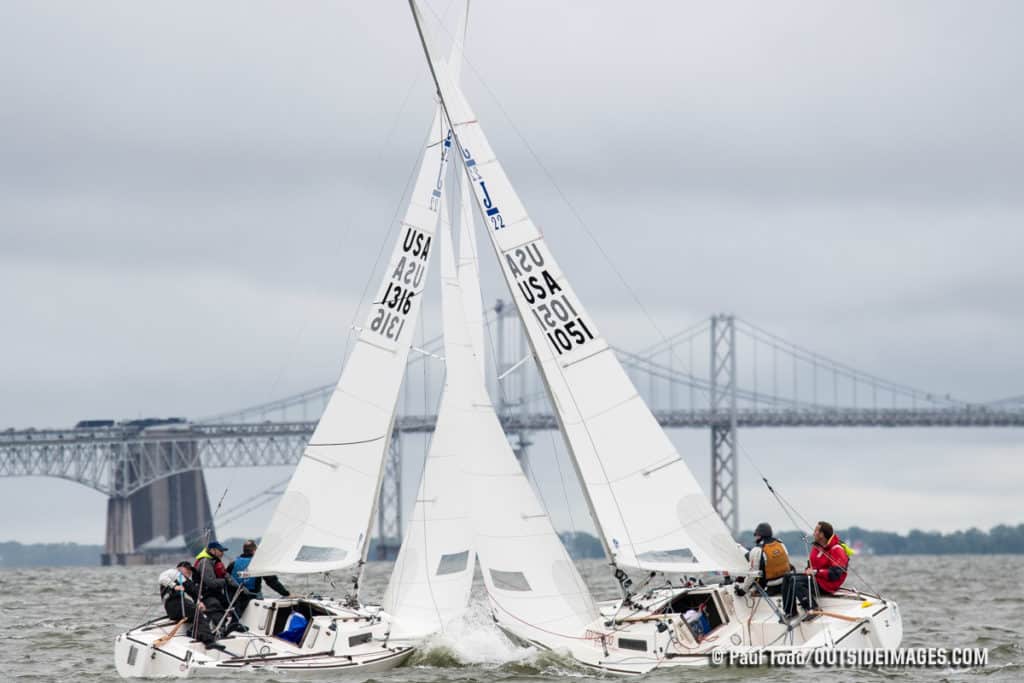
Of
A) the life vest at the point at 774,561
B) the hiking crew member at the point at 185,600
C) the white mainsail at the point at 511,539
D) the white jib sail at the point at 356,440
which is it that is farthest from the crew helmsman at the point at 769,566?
the hiking crew member at the point at 185,600

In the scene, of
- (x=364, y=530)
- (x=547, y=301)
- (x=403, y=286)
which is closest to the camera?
(x=547, y=301)

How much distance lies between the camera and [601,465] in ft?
41.8

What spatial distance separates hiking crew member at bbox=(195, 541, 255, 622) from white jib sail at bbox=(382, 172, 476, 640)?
1230 millimetres

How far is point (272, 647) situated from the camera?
1275 centimetres

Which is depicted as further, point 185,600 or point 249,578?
point 249,578

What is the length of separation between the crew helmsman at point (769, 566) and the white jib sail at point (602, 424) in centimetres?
Answer: 25

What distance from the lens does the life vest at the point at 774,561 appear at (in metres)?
12.7

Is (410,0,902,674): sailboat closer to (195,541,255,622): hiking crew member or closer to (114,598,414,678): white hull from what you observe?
(114,598,414,678): white hull

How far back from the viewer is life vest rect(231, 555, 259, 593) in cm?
1366

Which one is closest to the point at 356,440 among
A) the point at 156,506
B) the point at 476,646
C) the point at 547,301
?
the point at 476,646

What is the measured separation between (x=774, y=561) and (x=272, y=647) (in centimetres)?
386

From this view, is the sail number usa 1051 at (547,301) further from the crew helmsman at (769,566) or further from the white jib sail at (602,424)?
the crew helmsman at (769,566)

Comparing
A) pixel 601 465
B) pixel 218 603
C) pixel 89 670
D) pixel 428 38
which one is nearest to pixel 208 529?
pixel 218 603

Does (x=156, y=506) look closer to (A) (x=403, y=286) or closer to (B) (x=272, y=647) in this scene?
(A) (x=403, y=286)
